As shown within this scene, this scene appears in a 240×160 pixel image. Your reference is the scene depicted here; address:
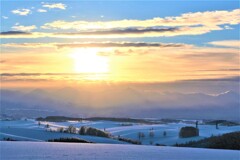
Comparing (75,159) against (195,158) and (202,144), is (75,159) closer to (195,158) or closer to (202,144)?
(195,158)

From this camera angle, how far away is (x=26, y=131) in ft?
284

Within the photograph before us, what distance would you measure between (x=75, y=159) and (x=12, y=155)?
4833 millimetres

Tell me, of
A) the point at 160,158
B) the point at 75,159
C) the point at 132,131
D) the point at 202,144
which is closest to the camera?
the point at 75,159

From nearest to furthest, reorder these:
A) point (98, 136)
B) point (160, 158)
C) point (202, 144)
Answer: point (160, 158)
point (202, 144)
point (98, 136)

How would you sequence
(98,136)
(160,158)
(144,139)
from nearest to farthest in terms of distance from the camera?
(160,158)
(98,136)
(144,139)

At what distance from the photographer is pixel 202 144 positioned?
73.8 m

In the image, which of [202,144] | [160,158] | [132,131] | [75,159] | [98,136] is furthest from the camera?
[132,131]

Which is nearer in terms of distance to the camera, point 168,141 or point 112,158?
point 112,158

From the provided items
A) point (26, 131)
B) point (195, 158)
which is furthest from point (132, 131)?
point (195, 158)

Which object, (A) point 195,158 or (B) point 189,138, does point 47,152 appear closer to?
(A) point 195,158

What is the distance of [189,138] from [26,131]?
82.7 ft

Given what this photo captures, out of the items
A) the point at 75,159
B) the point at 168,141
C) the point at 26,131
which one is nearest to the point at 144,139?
the point at 168,141

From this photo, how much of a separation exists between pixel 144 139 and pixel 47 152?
51.5 meters

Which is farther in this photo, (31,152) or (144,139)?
(144,139)
